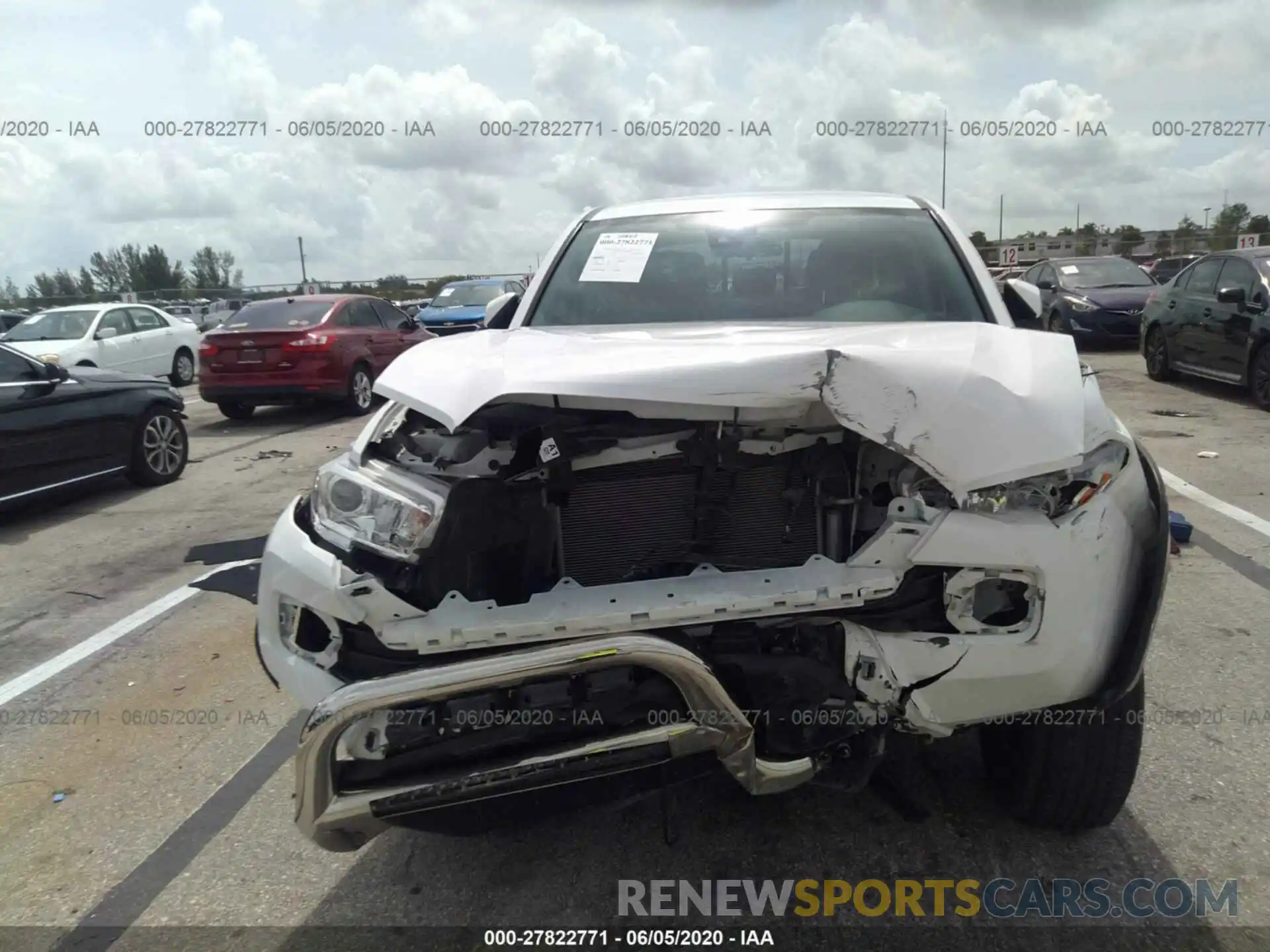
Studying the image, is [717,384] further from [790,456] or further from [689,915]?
[689,915]

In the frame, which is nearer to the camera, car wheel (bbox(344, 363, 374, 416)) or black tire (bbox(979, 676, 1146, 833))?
black tire (bbox(979, 676, 1146, 833))

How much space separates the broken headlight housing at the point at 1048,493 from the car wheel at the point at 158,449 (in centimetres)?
746

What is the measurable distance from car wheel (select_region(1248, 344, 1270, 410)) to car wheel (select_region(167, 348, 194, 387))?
1608cm

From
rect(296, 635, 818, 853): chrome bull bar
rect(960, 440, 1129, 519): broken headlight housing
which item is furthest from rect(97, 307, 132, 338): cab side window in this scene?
rect(960, 440, 1129, 519): broken headlight housing

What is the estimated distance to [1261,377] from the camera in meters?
9.34

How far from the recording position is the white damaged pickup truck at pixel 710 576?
208 cm

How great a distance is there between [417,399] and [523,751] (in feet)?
3.01

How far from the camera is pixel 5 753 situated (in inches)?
138

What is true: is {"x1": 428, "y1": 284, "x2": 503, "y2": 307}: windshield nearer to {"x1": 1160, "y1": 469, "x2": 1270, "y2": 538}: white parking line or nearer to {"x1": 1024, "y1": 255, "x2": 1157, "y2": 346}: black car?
{"x1": 1024, "y1": 255, "x2": 1157, "y2": 346}: black car

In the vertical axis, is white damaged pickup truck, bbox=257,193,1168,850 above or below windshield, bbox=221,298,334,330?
below

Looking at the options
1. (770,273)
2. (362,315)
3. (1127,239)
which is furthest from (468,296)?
(1127,239)

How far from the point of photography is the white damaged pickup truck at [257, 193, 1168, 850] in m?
2.08

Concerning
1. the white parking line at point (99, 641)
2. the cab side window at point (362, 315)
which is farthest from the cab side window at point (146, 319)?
the white parking line at point (99, 641)

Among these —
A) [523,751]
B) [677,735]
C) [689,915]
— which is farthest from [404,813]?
[689,915]
